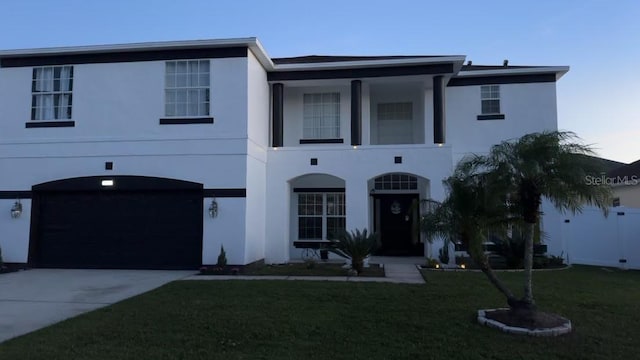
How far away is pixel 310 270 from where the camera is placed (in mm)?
13984

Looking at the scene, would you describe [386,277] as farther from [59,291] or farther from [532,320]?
[59,291]

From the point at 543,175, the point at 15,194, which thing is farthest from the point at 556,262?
the point at 15,194

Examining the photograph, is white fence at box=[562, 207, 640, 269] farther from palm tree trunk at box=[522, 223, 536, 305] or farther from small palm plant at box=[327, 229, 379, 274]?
palm tree trunk at box=[522, 223, 536, 305]

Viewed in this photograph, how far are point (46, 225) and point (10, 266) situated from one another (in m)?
1.47

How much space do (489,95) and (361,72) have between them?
4935mm

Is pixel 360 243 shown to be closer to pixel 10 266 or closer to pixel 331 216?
pixel 331 216

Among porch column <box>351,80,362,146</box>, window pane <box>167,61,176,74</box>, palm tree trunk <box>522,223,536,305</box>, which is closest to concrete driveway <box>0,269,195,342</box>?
window pane <box>167,61,176,74</box>

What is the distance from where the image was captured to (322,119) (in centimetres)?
1831

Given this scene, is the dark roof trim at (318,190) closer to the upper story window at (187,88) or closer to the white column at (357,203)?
the white column at (357,203)

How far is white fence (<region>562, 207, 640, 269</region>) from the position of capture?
15711 millimetres

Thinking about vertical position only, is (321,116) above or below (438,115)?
above

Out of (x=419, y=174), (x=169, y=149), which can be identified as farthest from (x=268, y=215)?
(x=419, y=174)

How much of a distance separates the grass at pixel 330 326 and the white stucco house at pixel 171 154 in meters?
4.22

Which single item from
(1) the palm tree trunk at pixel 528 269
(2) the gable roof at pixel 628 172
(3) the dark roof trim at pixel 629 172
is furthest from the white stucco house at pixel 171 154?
(2) the gable roof at pixel 628 172
